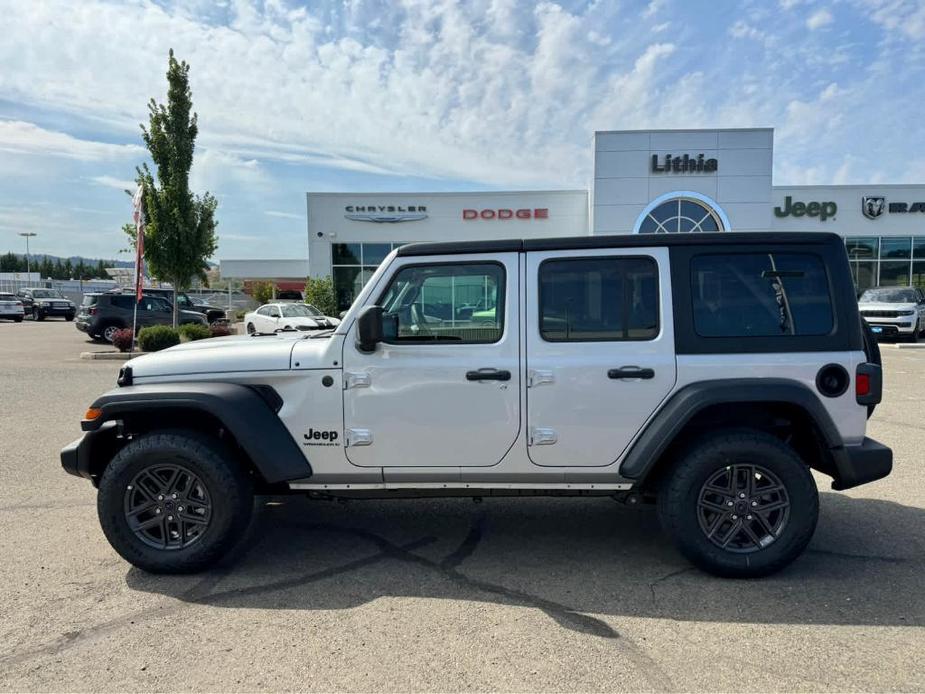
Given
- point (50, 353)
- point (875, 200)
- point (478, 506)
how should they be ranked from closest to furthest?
point (478, 506) < point (50, 353) < point (875, 200)

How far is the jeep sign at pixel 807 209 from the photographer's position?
2525 cm

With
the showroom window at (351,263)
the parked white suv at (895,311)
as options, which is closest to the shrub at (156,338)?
the showroom window at (351,263)

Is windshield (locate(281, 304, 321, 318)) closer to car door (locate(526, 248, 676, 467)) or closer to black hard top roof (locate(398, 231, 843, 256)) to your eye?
black hard top roof (locate(398, 231, 843, 256))

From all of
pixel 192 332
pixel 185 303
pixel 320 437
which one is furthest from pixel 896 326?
pixel 185 303

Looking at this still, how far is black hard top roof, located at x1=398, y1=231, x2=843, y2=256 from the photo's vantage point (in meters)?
3.53

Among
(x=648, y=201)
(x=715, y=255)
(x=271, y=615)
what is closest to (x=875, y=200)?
(x=648, y=201)

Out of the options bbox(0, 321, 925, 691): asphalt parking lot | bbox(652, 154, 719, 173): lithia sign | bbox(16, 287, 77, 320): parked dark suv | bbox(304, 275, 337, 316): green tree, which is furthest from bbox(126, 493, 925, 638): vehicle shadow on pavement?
bbox(16, 287, 77, 320): parked dark suv

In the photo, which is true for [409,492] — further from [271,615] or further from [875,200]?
[875,200]

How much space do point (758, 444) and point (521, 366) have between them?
1.42m

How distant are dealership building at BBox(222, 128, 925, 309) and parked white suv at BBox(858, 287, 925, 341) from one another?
4814 mm

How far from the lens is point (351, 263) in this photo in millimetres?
26750

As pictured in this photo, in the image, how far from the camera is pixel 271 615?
3.11 meters

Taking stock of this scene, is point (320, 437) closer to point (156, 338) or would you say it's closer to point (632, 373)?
point (632, 373)

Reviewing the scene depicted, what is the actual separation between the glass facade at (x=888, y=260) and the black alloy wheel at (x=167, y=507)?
96.0ft
